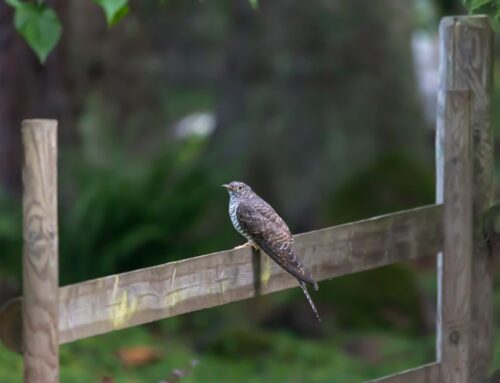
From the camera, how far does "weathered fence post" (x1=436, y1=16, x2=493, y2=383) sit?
3.99 m

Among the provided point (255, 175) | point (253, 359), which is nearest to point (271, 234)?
point (253, 359)

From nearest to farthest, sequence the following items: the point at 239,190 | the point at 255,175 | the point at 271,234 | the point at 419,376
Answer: the point at 271,234
the point at 419,376
the point at 239,190
the point at 255,175

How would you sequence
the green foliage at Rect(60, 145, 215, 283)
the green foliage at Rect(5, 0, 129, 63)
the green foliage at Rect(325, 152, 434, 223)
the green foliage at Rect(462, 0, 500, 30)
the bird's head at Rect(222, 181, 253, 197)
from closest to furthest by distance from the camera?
the green foliage at Rect(462, 0, 500, 30), the green foliage at Rect(5, 0, 129, 63), the bird's head at Rect(222, 181, 253, 197), the green foliage at Rect(60, 145, 215, 283), the green foliage at Rect(325, 152, 434, 223)

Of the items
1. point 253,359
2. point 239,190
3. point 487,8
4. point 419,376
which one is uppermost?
point 487,8

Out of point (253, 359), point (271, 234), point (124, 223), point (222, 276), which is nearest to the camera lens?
point (222, 276)

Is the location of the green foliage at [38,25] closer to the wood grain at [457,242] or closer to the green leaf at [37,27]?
the green leaf at [37,27]

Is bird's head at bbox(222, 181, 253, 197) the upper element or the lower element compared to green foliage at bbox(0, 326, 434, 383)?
upper

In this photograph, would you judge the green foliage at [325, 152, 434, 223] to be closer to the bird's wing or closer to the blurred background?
the blurred background

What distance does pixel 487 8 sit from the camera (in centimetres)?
404

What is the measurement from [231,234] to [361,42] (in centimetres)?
341

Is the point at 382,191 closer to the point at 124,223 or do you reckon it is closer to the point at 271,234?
the point at 124,223

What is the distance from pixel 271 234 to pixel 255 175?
6.61 metres

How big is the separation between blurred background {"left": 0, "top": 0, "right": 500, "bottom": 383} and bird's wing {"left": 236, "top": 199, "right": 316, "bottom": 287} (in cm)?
145

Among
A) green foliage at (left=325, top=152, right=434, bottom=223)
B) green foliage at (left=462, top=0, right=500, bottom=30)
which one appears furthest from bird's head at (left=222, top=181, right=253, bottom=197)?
green foliage at (left=325, top=152, right=434, bottom=223)
